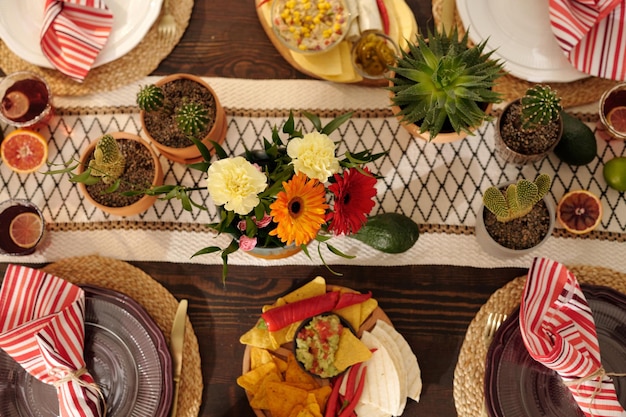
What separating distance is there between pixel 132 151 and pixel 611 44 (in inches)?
51.4

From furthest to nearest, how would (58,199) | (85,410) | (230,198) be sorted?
(58,199)
(85,410)
(230,198)

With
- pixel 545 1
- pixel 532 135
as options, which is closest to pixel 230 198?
pixel 532 135

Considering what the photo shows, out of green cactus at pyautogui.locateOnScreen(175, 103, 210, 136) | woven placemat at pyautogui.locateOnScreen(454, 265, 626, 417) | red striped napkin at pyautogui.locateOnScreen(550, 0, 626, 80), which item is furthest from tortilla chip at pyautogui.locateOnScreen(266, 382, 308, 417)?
red striped napkin at pyautogui.locateOnScreen(550, 0, 626, 80)

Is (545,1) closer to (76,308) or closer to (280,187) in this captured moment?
(280,187)

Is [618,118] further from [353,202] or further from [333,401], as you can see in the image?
[333,401]

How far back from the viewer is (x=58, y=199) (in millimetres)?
1478

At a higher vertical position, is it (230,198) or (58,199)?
(230,198)

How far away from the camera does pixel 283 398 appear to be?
1259 millimetres

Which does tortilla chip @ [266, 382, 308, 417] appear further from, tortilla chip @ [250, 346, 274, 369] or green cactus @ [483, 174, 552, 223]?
green cactus @ [483, 174, 552, 223]

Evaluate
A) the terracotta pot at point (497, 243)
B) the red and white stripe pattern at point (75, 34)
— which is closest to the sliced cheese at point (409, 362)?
the terracotta pot at point (497, 243)

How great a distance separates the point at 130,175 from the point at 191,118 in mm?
246

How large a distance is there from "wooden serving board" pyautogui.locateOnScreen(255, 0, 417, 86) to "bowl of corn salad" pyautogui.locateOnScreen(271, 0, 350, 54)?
0.12 feet

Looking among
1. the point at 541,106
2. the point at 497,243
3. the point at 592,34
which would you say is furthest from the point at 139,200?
the point at 592,34

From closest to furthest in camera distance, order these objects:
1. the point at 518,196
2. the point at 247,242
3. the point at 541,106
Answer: the point at 247,242 < the point at 518,196 < the point at 541,106
